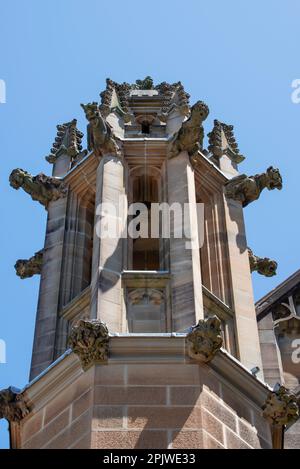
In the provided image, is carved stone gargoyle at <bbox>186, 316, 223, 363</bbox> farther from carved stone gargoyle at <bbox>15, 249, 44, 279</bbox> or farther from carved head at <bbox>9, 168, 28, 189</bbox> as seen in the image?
carved head at <bbox>9, 168, 28, 189</bbox>

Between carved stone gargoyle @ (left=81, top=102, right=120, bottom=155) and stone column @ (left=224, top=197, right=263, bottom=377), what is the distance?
1.90 metres

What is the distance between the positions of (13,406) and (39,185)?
5.49 meters

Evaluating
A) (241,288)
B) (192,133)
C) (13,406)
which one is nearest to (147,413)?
(13,406)

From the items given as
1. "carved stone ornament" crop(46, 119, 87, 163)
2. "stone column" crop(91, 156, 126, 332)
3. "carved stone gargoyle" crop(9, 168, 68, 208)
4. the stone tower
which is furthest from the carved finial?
"stone column" crop(91, 156, 126, 332)

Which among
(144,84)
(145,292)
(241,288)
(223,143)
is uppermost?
(144,84)

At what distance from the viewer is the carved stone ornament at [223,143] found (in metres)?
19.5

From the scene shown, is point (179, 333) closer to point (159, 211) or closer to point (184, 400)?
point (184, 400)

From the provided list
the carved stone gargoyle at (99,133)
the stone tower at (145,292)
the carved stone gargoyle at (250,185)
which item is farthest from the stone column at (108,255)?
the carved stone gargoyle at (250,185)

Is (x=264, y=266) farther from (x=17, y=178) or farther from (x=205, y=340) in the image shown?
(x=205, y=340)

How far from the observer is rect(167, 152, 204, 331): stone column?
14.0 m

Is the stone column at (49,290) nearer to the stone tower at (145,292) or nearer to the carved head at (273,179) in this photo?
the stone tower at (145,292)

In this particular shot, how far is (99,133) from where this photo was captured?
680 inches

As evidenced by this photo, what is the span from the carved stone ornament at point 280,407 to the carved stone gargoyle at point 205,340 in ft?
2.72
